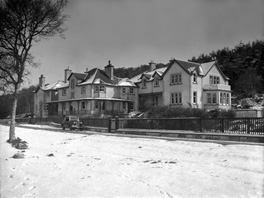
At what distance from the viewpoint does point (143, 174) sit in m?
8.48

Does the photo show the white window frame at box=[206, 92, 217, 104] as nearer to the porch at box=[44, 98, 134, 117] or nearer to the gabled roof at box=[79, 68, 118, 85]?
the porch at box=[44, 98, 134, 117]

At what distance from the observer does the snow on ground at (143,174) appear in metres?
6.75

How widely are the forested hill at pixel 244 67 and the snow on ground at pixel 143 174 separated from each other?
142 ft

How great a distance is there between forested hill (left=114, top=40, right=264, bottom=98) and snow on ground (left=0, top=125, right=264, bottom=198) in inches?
1707

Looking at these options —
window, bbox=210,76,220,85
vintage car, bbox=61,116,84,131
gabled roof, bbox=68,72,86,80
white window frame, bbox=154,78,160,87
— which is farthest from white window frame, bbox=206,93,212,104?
gabled roof, bbox=68,72,86,80

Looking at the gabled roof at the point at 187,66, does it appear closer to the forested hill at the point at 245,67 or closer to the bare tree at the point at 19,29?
the forested hill at the point at 245,67

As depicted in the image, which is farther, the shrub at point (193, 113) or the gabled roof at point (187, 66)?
the gabled roof at point (187, 66)

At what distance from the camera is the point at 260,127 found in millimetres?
16234

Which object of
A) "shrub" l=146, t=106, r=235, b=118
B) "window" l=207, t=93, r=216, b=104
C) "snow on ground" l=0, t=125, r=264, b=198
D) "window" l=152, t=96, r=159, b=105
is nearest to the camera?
"snow on ground" l=0, t=125, r=264, b=198

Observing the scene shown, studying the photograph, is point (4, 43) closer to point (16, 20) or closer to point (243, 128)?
point (16, 20)

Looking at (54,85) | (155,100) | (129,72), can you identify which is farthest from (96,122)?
(129,72)

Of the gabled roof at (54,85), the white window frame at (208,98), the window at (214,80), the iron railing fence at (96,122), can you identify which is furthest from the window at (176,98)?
the gabled roof at (54,85)

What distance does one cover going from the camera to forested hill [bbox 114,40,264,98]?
52781mm

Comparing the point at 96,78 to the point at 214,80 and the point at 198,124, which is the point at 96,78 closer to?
the point at 214,80
